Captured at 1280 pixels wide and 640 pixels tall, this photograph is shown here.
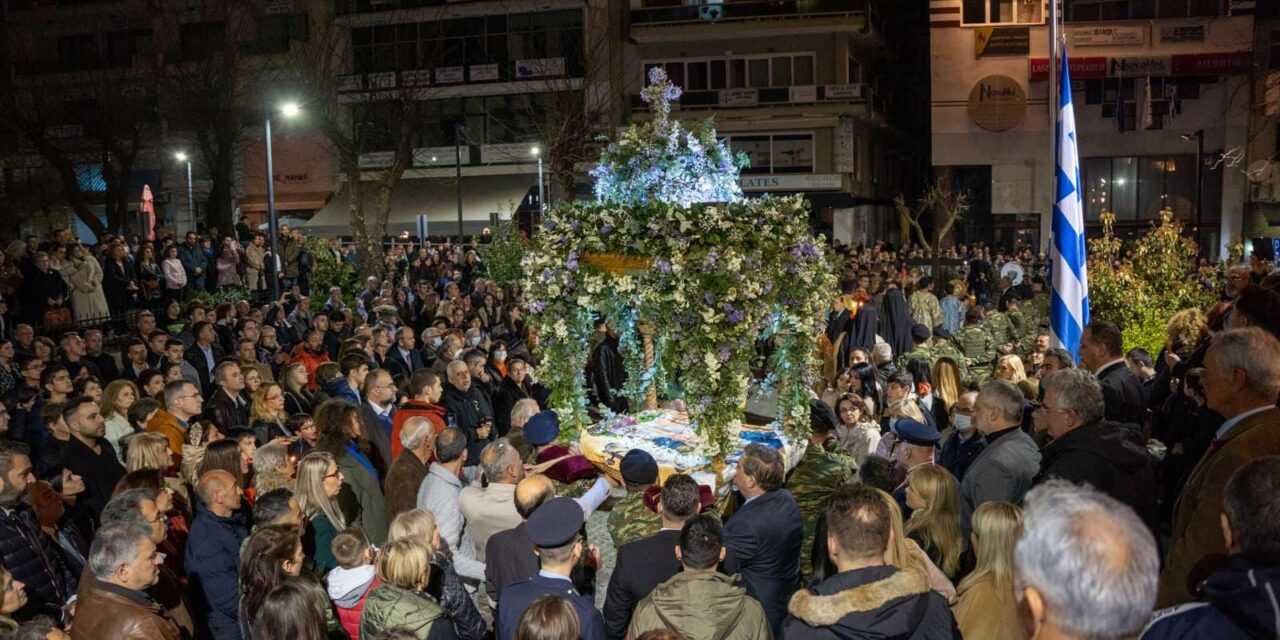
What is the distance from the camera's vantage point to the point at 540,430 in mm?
7934

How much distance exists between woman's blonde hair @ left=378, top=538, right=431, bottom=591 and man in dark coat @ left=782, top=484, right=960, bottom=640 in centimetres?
180

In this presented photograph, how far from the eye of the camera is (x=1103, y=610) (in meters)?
2.57

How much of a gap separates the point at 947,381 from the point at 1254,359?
481cm

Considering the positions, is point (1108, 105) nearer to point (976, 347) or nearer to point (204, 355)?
point (976, 347)

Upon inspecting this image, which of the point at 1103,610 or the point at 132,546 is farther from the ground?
the point at 1103,610

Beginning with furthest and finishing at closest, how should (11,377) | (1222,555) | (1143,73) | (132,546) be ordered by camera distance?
(1143,73)
(11,377)
(132,546)
(1222,555)

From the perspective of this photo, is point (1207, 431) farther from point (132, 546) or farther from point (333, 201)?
point (333, 201)

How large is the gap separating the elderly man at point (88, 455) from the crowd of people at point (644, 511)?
0.06 feet

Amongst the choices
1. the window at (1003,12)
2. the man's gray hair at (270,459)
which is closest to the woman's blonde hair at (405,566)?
the man's gray hair at (270,459)

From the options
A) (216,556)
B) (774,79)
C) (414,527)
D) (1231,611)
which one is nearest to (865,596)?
(1231,611)

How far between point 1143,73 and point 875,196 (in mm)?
11352

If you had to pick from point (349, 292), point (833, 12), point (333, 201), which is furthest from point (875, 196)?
point (349, 292)

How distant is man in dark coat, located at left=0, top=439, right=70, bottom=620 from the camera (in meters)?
5.59

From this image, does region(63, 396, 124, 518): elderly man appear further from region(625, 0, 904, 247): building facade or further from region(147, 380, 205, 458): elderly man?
region(625, 0, 904, 247): building facade
